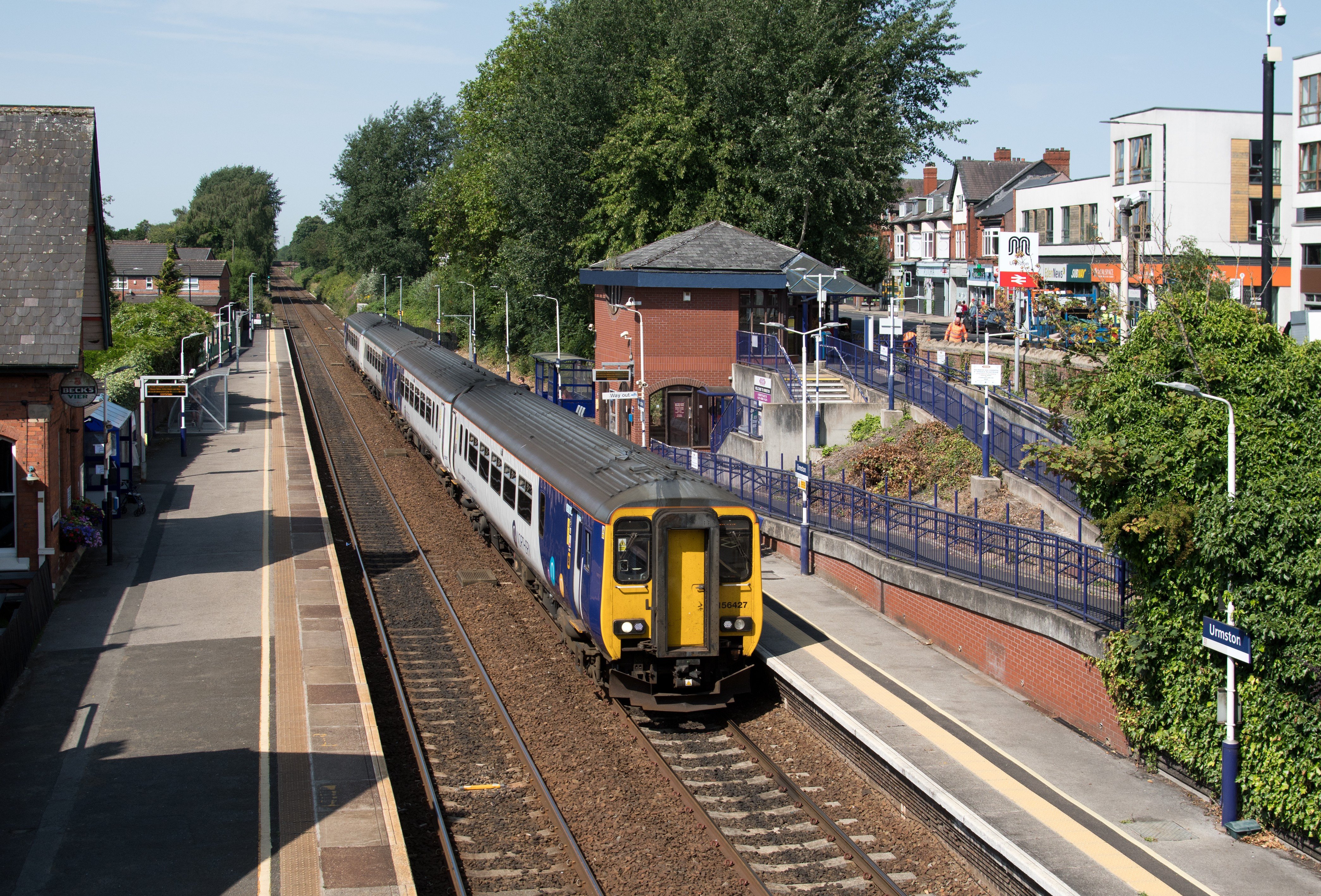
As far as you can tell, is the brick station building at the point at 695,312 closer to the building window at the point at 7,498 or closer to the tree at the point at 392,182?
the building window at the point at 7,498

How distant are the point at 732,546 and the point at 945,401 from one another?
12.7 meters

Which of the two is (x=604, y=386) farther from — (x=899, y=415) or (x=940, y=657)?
(x=940, y=657)

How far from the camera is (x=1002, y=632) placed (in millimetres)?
15328

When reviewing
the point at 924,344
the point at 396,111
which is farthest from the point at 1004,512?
the point at 396,111

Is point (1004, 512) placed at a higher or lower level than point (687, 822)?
higher

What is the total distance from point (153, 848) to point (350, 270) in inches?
4412

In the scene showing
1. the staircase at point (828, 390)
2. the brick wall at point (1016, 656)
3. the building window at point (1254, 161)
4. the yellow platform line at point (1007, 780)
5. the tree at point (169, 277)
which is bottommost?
the yellow platform line at point (1007, 780)

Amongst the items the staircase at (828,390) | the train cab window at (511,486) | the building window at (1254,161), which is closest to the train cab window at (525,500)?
the train cab window at (511,486)

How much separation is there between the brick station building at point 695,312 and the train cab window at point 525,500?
14.9m

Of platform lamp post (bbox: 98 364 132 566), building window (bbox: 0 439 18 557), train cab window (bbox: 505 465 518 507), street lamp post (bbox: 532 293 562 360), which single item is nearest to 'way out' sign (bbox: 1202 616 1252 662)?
train cab window (bbox: 505 465 518 507)

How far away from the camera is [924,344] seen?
4272 cm

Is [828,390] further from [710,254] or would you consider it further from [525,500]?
[525,500]

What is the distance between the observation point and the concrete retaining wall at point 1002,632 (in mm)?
13414

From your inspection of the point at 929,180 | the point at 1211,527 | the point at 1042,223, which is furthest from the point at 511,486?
the point at 929,180
